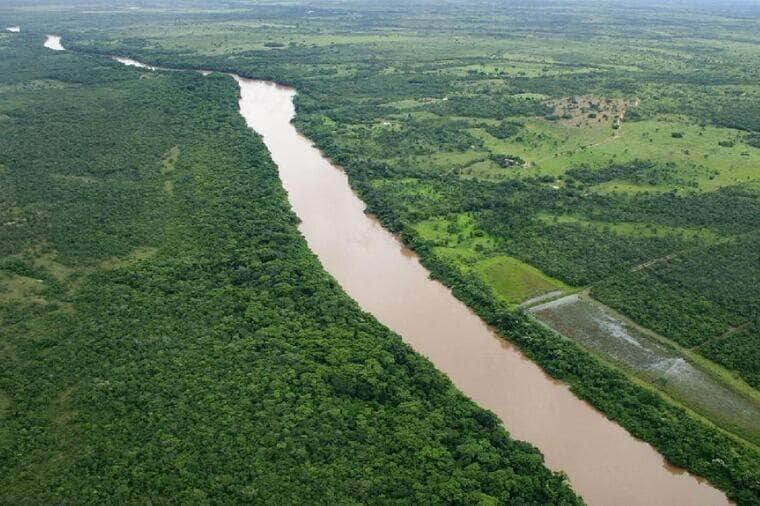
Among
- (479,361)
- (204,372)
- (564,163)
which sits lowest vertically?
(479,361)

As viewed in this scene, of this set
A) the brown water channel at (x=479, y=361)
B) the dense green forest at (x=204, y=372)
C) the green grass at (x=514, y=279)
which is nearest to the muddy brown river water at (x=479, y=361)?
the brown water channel at (x=479, y=361)

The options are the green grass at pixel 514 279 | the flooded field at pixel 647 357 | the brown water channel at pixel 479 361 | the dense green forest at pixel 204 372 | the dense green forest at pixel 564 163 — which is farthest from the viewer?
the green grass at pixel 514 279

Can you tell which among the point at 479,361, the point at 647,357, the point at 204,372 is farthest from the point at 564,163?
the point at 204,372

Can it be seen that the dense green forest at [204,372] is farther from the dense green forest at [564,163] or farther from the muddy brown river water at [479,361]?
the dense green forest at [564,163]

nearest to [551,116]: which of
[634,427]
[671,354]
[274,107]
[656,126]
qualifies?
[656,126]

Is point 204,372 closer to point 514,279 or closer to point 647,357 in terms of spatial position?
point 514,279
